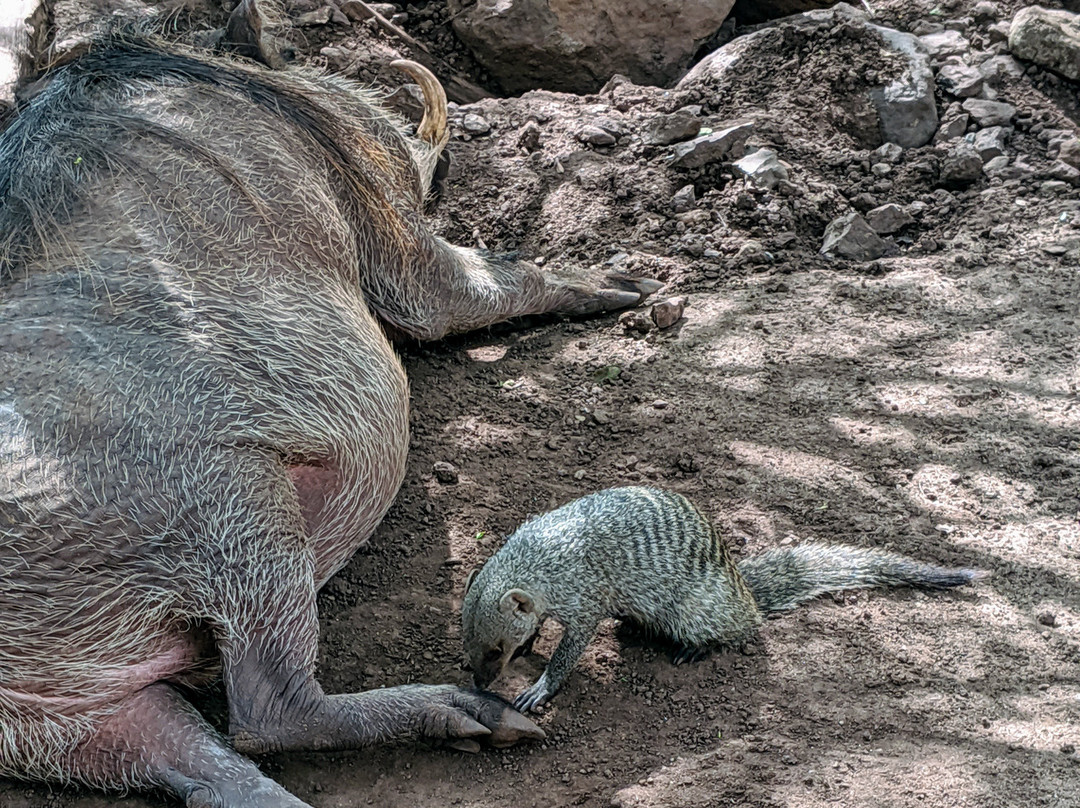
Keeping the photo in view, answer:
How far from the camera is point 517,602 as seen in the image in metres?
3.13

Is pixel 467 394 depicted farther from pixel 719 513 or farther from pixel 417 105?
pixel 417 105

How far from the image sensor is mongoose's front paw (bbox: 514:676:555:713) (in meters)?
3.19

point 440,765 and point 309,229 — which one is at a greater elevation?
point 309,229

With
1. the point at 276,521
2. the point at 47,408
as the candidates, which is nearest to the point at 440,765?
the point at 276,521

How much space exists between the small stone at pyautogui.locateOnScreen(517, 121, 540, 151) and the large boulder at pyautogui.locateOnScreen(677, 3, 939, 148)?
34.3 inches

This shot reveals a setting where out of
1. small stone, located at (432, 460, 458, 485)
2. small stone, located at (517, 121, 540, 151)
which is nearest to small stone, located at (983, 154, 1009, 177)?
small stone, located at (517, 121, 540, 151)

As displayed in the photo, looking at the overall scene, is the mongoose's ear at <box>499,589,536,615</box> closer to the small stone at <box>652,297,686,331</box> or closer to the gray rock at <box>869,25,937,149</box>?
the small stone at <box>652,297,686,331</box>

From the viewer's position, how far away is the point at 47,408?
2918 millimetres

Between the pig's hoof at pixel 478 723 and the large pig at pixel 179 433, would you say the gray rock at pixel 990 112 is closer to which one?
the large pig at pixel 179 433

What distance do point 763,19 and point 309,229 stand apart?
387cm

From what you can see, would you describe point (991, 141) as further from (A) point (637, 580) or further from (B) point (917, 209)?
(A) point (637, 580)

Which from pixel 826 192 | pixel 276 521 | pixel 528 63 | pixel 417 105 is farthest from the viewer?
pixel 528 63

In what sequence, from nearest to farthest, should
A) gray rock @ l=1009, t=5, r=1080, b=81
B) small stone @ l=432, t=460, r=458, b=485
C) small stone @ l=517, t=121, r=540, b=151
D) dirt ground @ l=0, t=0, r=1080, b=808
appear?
dirt ground @ l=0, t=0, r=1080, b=808 → small stone @ l=432, t=460, r=458, b=485 → gray rock @ l=1009, t=5, r=1080, b=81 → small stone @ l=517, t=121, r=540, b=151

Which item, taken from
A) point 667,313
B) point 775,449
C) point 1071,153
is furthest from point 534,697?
point 1071,153
